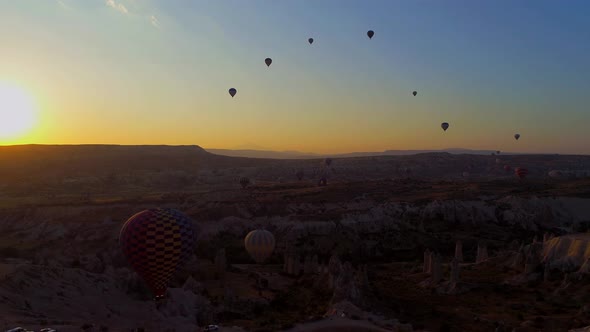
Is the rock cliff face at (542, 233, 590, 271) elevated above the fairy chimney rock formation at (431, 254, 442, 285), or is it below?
above

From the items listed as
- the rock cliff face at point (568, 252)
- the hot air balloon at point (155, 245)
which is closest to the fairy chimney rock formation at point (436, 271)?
the rock cliff face at point (568, 252)

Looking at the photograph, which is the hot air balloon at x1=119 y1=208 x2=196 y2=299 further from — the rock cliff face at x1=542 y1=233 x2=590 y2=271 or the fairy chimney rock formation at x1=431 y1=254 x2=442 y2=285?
the rock cliff face at x1=542 y1=233 x2=590 y2=271

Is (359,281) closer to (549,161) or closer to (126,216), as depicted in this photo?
(126,216)

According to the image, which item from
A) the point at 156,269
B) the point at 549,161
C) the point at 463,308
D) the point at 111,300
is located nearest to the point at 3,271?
the point at 111,300

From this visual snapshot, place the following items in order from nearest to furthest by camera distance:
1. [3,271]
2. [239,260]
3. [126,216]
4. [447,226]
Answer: [3,271] < [239,260] < [126,216] < [447,226]

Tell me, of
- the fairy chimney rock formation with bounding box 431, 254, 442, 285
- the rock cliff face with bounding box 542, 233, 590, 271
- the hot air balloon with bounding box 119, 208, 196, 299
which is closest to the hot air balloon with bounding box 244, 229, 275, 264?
the fairy chimney rock formation with bounding box 431, 254, 442, 285

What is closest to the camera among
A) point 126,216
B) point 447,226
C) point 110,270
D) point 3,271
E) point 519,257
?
point 3,271

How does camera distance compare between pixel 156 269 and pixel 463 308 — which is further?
pixel 463 308

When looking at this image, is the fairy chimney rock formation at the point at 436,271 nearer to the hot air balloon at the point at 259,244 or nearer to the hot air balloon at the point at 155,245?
the hot air balloon at the point at 259,244

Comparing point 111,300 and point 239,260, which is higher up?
point 111,300
